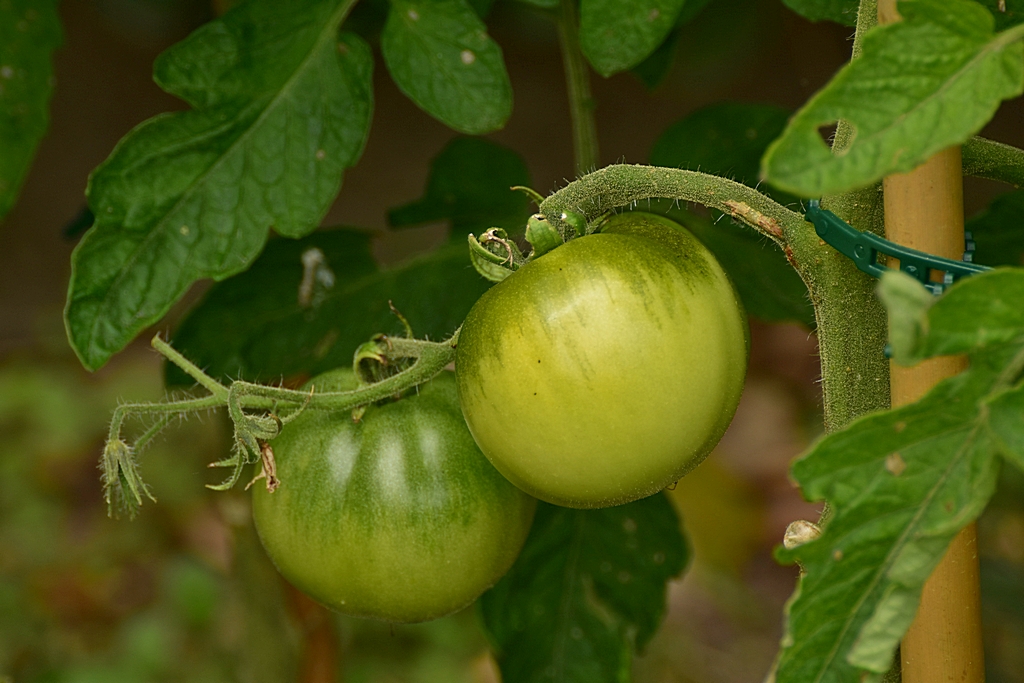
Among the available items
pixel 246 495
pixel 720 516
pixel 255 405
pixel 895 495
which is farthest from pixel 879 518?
pixel 720 516

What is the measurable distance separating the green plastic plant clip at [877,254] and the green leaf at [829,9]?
0.81 ft

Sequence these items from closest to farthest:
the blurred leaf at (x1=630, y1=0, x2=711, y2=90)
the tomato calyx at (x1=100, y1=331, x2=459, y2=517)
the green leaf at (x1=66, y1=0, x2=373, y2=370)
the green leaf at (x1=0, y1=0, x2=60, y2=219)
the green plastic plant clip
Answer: the green plastic plant clip, the tomato calyx at (x1=100, y1=331, x2=459, y2=517), the green leaf at (x1=66, y1=0, x2=373, y2=370), the green leaf at (x1=0, y1=0, x2=60, y2=219), the blurred leaf at (x1=630, y1=0, x2=711, y2=90)

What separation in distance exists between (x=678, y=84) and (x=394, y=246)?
1.80 feet

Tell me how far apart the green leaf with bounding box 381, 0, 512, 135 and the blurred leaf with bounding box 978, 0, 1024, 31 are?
1.22 ft

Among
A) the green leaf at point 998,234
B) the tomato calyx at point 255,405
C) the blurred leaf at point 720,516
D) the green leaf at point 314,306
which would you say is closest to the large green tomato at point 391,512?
the tomato calyx at point 255,405

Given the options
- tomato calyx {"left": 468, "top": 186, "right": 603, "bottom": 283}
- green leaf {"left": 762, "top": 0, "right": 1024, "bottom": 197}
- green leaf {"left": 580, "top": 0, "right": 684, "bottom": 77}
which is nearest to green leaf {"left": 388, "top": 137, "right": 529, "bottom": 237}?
green leaf {"left": 580, "top": 0, "right": 684, "bottom": 77}

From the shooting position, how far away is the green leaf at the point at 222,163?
76 centimetres

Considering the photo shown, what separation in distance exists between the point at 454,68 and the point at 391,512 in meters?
0.39

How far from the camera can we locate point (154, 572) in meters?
1.93

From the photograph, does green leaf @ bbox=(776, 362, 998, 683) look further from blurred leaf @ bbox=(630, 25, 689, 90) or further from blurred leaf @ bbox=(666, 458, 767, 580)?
blurred leaf @ bbox=(666, 458, 767, 580)

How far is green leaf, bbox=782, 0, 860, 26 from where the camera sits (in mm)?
720

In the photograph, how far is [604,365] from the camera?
20.1 inches

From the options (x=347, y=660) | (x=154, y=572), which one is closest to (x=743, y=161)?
(x=347, y=660)

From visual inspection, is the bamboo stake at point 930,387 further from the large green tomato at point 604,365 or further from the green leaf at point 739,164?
the green leaf at point 739,164
